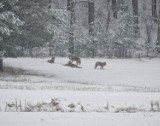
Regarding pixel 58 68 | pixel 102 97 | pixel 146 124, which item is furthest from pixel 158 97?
pixel 58 68

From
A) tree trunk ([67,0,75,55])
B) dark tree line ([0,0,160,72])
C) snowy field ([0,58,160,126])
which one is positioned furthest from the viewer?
tree trunk ([67,0,75,55])

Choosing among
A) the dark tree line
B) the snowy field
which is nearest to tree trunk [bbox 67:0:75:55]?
the dark tree line

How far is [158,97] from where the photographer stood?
39.5 ft

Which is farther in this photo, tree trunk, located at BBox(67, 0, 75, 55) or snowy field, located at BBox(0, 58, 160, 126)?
tree trunk, located at BBox(67, 0, 75, 55)

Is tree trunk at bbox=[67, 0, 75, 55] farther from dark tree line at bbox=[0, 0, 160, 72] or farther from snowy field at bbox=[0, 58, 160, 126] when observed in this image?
snowy field at bbox=[0, 58, 160, 126]

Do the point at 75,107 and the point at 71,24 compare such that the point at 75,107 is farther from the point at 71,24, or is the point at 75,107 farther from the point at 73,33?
the point at 71,24

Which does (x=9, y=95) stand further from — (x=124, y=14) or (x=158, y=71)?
(x=124, y=14)

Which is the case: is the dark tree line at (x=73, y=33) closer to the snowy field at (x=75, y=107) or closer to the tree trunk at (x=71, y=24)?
the tree trunk at (x=71, y=24)

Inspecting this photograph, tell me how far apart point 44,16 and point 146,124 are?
17127 millimetres

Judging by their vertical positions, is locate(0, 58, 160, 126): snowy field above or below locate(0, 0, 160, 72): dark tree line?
below

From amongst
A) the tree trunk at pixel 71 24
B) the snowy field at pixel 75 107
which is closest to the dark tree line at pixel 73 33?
the tree trunk at pixel 71 24

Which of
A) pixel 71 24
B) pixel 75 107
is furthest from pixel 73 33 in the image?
pixel 75 107

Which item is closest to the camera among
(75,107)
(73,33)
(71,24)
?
(75,107)

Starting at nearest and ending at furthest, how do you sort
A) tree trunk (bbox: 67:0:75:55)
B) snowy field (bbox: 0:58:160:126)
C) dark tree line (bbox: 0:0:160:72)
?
snowy field (bbox: 0:58:160:126) < dark tree line (bbox: 0:0:160:72) < tree trunk (bbox: 67:0:75:55)
